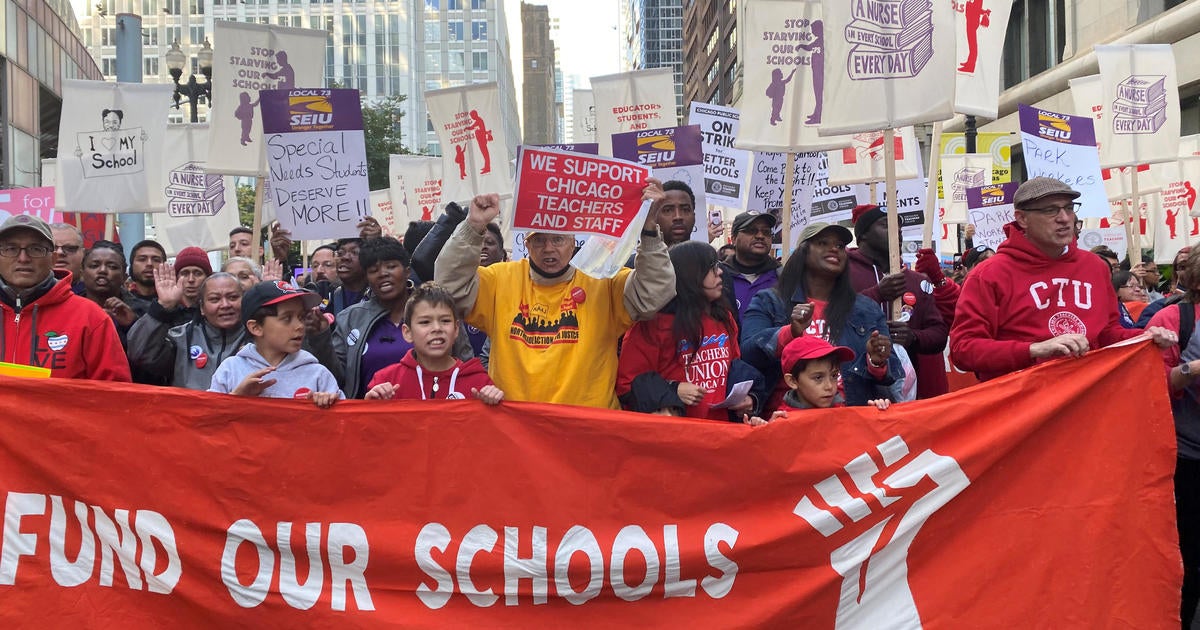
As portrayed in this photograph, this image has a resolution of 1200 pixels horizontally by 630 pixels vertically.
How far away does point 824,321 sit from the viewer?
4969mm

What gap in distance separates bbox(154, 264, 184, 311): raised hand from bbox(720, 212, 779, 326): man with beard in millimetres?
2668

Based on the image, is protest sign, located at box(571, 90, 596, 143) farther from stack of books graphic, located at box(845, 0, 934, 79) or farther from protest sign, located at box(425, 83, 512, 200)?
stack of books graphic, located at box(845, 0, 934, 79)

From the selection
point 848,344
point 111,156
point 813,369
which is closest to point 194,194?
point 111,156

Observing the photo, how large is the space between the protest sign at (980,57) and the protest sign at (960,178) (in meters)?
7.74

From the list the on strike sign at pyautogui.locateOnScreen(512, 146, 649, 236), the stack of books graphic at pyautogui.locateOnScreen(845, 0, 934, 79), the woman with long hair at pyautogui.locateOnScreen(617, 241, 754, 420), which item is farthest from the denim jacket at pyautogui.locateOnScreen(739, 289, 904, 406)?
the stack of books graphic at pyautogui.locateOnScreen(845, 0, 934, 79)

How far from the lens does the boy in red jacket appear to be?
448cm

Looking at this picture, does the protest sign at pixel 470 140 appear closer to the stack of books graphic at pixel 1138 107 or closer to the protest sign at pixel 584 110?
the protest sign at pixel 584 110

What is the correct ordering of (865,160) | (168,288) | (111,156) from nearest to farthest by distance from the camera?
(168,288)
(111,156)
(865,160)

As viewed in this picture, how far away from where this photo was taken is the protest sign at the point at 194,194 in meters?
13.2

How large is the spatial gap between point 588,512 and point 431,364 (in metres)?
0.90

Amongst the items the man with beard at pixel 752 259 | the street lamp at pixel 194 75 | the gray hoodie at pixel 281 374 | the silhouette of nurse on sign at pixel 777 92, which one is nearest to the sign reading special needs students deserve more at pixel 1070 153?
the silhouette of nurse on sign at pixel 777 92

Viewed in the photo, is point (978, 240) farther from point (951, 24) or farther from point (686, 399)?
point (686, 399)

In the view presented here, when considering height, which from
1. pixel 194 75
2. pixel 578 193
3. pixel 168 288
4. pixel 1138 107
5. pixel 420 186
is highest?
pixel 194 75

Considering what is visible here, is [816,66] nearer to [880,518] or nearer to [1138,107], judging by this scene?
[1138,107]
